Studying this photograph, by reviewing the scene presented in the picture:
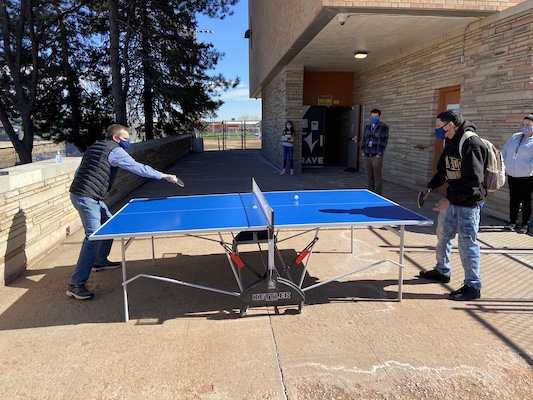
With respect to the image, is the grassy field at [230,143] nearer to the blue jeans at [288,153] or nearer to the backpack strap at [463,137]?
the blue jeans at [288,153]

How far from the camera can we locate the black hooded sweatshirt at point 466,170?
3.83 m

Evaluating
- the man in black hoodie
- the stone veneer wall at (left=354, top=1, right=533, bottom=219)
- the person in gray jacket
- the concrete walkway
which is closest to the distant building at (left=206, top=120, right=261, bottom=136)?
the stone veneer wall at (left=354, top=1, right=533, bottom=219)

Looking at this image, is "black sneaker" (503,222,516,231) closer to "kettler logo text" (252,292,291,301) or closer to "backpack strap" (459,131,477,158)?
"backpack strap" (459,131,477,158)

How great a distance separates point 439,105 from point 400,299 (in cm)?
648

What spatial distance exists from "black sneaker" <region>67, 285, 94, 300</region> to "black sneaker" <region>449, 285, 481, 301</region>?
3.71 meters

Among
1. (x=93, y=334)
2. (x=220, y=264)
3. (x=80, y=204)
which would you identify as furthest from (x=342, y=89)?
(x=93, y=334)

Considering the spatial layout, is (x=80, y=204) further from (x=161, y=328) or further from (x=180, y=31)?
(x=180, y=31)

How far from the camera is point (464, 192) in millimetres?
3898

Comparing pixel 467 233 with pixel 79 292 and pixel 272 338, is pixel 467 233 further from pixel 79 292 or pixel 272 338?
pixel 79 292

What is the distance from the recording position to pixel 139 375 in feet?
9.76

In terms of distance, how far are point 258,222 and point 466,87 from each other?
6366 millimetres

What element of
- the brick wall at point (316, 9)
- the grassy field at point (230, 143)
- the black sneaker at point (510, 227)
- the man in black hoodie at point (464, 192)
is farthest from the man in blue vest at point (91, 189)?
the grassy field at point (230, 143)

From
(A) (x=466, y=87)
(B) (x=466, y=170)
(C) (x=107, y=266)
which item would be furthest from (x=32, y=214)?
(A) (x=466, y=87)

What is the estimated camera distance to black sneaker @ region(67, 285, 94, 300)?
13.9 ft
